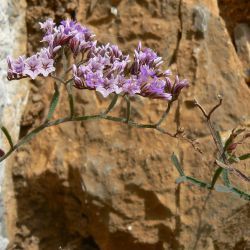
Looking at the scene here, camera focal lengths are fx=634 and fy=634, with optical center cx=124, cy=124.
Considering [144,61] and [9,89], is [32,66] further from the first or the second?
[9,89]

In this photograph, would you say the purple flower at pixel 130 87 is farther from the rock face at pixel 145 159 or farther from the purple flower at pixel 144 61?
the rock face at pixel 145 159

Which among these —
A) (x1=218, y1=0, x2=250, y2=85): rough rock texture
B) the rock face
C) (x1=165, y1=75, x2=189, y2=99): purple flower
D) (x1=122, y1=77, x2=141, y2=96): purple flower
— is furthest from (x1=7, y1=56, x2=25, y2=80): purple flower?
(x1=218, y1=0, x2=250, y2=85): rough rock texture

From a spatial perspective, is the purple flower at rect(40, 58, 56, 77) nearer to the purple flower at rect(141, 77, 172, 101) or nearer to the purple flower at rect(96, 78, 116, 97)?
the purple flower at rect(96, 78, 116, 97)

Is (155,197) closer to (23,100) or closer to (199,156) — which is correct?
(199,156)

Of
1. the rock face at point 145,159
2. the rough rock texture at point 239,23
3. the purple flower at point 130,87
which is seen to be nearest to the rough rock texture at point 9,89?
the rock face at point 145,159

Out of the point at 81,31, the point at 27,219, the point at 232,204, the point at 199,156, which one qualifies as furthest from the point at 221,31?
the point at 27,219

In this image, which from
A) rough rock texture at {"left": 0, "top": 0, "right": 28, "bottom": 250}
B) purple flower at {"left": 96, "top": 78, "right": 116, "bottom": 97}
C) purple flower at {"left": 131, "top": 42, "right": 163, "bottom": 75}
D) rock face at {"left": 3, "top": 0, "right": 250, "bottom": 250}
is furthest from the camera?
rough rock texture at {"left": 0, "top": 0, "right": 28, "bottom": 250}

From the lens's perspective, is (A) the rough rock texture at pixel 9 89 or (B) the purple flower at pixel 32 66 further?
(A) the rough rock texture at pixel 9 89
